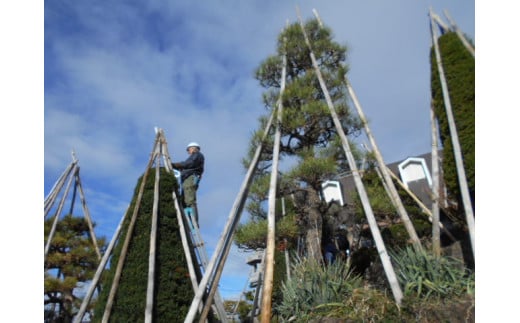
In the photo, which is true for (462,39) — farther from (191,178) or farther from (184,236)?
(184,236)

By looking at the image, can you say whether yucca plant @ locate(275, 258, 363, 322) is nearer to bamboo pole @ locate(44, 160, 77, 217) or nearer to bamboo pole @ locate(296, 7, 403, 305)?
bamboo pole @ locate(296, 7, 403, 305)

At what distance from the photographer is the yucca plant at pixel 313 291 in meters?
4.34

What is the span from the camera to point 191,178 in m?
6.74

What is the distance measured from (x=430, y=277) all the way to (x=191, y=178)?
4384 mm

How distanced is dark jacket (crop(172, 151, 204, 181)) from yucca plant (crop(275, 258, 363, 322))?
116 inches

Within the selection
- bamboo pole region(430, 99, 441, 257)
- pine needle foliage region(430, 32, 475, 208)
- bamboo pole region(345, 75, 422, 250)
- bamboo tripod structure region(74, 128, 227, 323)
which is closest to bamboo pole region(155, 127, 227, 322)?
bamboo tripod structure region(74, 128, 227, 323)

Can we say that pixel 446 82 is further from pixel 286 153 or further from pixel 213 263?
pixel 213 263

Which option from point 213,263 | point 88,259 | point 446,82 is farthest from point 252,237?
point 88,259

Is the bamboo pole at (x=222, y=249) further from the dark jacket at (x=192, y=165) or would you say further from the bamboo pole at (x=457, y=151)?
the bamboo pole at (x=457, y=151)

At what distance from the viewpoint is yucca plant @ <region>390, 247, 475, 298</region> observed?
402 centimetres

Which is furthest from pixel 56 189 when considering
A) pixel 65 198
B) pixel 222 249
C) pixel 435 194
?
pixel 435 194

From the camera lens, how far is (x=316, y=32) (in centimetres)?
752

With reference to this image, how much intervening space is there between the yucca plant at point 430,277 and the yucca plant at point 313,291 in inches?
26.2

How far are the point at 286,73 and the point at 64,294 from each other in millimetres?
8137
